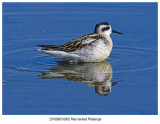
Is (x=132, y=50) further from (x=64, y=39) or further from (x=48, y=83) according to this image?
(x=48, y=83)

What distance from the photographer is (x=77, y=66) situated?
1473cm

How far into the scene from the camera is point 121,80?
13023 mm

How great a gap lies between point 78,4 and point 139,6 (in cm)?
306

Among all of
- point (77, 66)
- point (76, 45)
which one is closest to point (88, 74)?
point (77, 66)

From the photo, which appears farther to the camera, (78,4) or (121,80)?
(78,4)

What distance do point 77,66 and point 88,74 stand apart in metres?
1.16

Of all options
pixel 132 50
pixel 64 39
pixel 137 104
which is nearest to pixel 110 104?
pixel 137 104

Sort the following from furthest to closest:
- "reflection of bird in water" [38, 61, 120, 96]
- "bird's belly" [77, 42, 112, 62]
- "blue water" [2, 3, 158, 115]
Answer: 1. "bird's belly" [77, 42, 112, 62]
2. "reflection of bird in water" [38, 61, 120, 96]
3. "blue water" [2, 3, 158, 115]

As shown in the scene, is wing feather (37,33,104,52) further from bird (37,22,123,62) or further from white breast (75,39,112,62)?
white breast (75,39,112,62)

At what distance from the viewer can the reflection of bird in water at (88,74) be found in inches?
501

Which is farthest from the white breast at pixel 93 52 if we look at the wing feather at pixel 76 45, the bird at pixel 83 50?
the wing feather at pixel 76 45

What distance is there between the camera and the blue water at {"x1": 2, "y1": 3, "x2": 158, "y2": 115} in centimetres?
1133

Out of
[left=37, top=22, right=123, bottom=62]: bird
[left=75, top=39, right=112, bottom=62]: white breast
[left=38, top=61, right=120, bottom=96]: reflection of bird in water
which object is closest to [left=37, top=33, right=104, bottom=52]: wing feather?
[left=37, top=22, right=123, bottom=62]: bird

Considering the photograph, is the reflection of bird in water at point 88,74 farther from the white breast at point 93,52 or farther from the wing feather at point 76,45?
the wing feather at point 76,45
